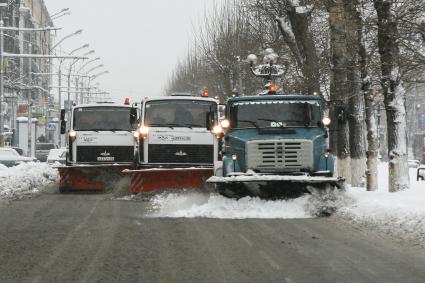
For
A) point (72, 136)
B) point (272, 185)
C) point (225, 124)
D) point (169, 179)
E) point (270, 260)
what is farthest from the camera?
point (72, 136)

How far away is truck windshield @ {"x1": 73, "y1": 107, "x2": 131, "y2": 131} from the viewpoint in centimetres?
2166

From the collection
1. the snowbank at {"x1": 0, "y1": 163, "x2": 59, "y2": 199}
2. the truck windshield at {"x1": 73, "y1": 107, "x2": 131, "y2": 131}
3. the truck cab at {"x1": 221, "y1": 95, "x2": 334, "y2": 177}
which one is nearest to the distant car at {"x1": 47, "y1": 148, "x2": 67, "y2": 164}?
the snowbank at {"x1": 0, "y1": 163, "x2": 59, "y2": 199}

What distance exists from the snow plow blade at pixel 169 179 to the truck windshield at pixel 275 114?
2170mm

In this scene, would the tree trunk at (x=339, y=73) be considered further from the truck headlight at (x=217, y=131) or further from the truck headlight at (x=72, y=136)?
the truck headlight at (x=72, y=136)

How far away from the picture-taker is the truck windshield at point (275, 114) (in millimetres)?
15375

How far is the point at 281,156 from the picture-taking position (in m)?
14.9

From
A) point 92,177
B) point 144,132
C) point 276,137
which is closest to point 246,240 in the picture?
point 276,137

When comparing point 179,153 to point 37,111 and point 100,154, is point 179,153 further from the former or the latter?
point 37,111

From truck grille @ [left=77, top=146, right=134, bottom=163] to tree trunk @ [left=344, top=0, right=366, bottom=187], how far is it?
23.6 feet

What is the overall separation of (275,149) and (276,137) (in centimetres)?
29

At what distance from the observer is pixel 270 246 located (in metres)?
9.74

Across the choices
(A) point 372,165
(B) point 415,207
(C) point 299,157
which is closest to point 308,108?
(C) point 299,157

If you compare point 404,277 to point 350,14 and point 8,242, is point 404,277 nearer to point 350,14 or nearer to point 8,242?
point 8,242

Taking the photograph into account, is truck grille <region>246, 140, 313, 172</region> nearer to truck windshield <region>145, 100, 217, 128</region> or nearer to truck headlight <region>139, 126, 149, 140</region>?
truck windshield <region>145, 100, 217, 128</region>
